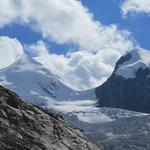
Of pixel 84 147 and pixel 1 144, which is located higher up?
pixel 84 147

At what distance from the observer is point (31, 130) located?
41406 mm

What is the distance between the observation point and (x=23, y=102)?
44.9 m

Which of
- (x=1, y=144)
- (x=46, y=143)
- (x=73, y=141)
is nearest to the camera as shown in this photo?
(x=1, y=144)

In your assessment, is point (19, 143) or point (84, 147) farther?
point (84, 147)

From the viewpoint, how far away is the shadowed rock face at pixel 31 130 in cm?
3944

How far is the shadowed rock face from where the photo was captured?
129 ft

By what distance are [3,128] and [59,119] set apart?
7804 mm

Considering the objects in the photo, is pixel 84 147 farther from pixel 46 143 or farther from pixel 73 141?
pixel 46 143

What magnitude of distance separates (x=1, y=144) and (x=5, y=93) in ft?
23.4

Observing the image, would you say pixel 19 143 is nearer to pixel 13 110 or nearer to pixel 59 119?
pixel 13 110

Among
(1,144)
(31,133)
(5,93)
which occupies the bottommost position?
(1,144)

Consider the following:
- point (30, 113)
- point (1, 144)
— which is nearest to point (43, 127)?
point (30, 113)

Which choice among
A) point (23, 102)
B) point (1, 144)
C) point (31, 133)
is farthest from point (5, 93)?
point (1, 144)

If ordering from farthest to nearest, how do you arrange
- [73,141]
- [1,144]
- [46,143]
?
[73,141] < [46,143] < [1,144]
